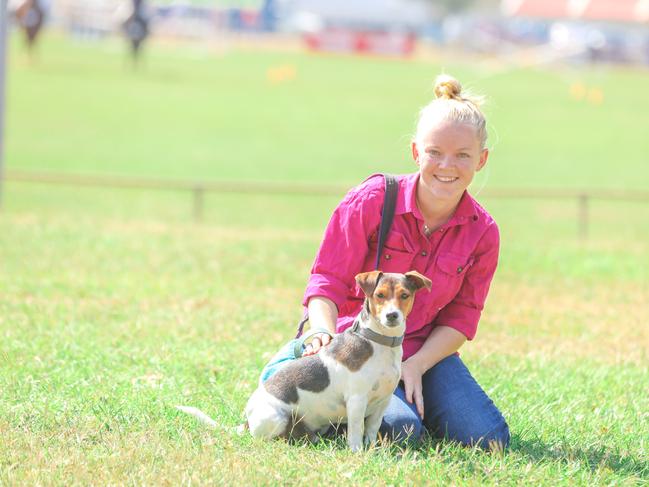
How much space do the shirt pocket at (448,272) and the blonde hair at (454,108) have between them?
53cm

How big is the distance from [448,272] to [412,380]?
1.70 feet

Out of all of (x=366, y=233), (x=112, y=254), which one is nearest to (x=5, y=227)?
(x=112, y=254)

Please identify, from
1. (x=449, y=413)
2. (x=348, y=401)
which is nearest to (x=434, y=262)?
(x=449, y=413)

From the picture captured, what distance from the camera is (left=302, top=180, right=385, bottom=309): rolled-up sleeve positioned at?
5.13 m

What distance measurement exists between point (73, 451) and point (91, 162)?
2031cm

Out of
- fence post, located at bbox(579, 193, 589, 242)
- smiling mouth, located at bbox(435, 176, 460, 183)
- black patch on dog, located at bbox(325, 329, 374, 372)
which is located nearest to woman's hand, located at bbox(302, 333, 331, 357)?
black patch on dog, located at bbox(325, 329, 374, 372)

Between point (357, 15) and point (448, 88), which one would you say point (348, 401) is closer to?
point (448, 88)

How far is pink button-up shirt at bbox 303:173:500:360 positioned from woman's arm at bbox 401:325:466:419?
0.17ft

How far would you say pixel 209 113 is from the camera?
3472 centimetres

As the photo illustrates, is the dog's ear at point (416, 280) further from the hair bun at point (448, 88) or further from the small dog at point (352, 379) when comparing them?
the hair bun at point (448, 88)

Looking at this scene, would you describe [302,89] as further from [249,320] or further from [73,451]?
[73,451]

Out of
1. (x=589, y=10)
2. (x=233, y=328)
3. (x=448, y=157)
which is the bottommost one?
(x=233, y=328)

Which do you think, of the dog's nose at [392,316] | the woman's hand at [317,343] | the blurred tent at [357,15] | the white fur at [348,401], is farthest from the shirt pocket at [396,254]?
the blurred tent at [357,15]

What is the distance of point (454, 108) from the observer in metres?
5.01
